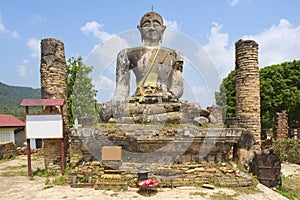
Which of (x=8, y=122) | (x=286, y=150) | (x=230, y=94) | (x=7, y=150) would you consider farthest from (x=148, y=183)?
(x=230, y=94)

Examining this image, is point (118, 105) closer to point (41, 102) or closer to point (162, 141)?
point (162, 141)

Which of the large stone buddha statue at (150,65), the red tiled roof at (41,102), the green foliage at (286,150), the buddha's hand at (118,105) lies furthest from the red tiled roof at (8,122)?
the green foliage at (286,150)

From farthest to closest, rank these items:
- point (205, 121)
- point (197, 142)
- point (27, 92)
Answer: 1. point (27, 92)
2. point (205, 121)
3. point (197, 142)

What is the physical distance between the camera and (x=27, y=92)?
143 metres

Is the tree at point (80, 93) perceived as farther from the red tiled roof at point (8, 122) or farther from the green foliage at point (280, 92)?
the green foliage at point (280, 92)

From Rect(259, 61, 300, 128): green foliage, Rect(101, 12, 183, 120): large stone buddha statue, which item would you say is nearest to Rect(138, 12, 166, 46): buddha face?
Rect(101, 12, 183, 120): large stone buddha statue

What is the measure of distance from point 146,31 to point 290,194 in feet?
22.7

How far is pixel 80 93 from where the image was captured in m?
15.7

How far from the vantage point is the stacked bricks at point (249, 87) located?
9734mm

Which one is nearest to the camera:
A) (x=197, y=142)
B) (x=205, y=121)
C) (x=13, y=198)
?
(x=13, y=198)

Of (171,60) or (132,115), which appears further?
(171,60)

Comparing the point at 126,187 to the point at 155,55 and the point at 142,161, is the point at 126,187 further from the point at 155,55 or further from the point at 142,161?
the point at 155,55

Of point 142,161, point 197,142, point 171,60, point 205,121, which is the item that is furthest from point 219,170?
point 171,60

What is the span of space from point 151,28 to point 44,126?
5.02 metres
